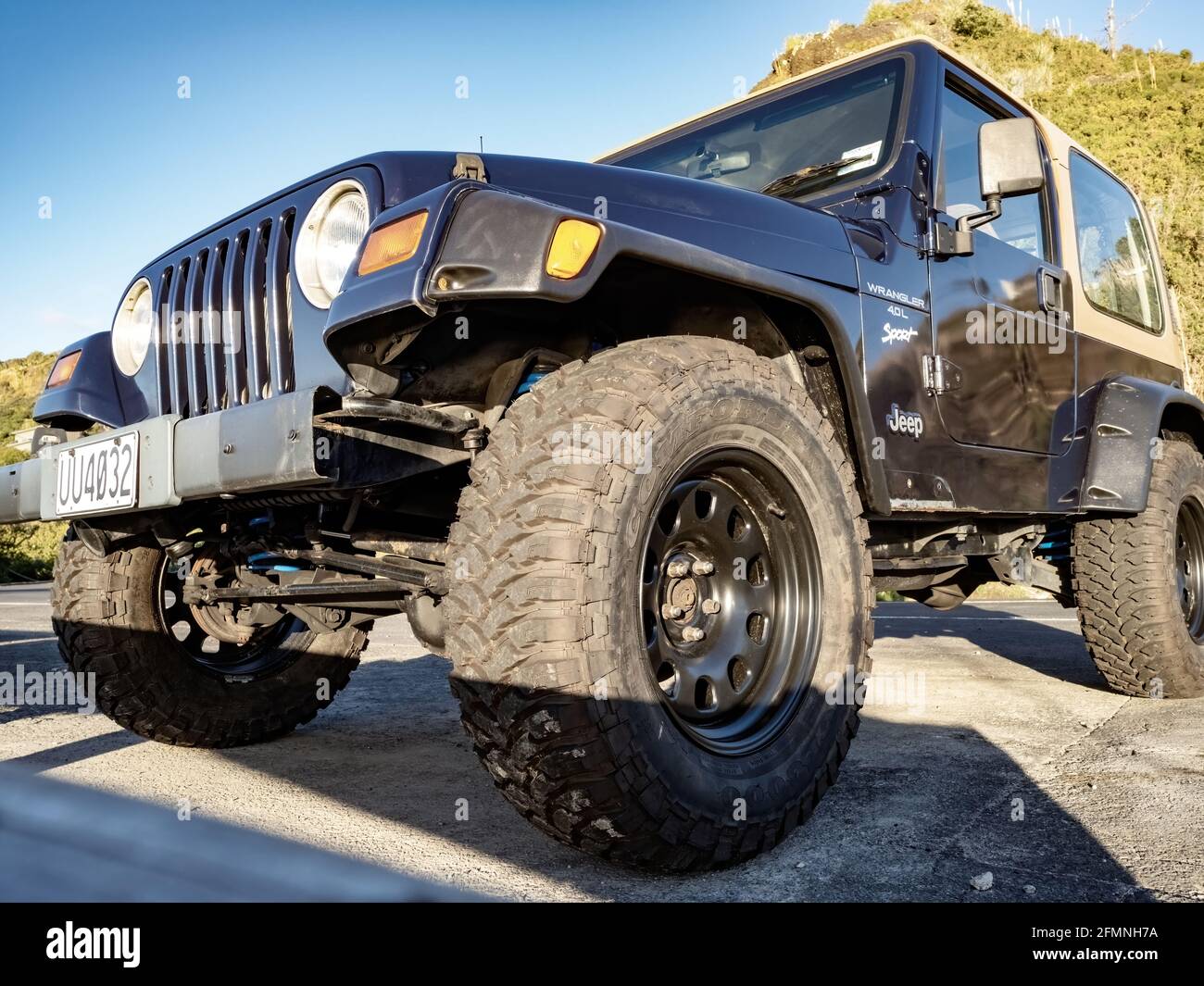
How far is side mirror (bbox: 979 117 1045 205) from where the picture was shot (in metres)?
3.23

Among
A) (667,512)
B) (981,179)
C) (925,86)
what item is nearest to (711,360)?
(667,512)

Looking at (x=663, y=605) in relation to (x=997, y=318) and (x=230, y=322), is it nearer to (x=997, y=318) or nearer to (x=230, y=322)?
(x=230, y=322)

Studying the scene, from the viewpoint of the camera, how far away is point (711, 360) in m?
2.34

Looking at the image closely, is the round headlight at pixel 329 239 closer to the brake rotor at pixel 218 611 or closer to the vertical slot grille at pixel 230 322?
the vertical slot grille at pixel 230 322

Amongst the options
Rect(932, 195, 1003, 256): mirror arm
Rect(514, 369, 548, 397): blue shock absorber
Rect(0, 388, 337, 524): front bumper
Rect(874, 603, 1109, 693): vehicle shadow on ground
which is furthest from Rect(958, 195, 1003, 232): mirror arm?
Rect(874, 603, 1109, 693): vehicle shadow on ground

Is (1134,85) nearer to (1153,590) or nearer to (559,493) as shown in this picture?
(1153,590)

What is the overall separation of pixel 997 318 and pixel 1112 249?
172 cm

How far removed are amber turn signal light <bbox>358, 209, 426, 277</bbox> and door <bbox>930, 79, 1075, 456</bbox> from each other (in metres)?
1.92

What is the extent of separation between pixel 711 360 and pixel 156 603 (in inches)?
89.4

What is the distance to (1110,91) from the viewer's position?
34.7 m

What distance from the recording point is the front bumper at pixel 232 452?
2.03 meters

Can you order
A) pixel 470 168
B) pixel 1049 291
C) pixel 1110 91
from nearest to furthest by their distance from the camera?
pixel 470 168
pixel 1049 291
pixel 1110 91

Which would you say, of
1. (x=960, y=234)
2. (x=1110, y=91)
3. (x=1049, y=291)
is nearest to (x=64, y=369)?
(x=960, y=234)
